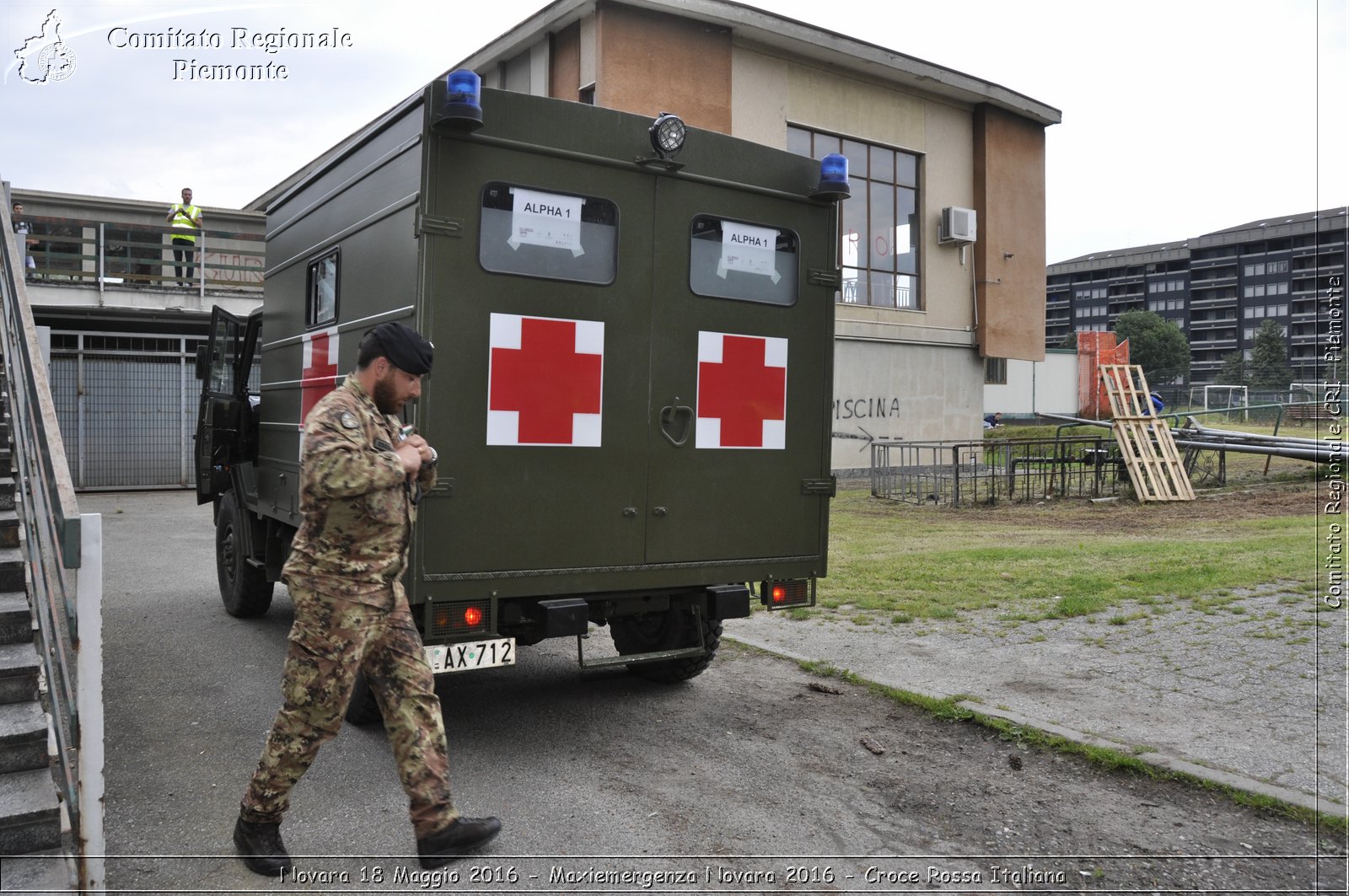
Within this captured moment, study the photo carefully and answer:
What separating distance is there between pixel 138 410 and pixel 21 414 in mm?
17209

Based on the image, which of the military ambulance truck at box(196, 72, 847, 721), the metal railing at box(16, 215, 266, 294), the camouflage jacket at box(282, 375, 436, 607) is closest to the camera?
the camouflage jacket at box(282, 375, 436, 607)

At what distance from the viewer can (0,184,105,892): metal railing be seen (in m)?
2.98

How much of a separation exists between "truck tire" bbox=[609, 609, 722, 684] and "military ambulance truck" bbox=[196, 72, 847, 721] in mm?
16

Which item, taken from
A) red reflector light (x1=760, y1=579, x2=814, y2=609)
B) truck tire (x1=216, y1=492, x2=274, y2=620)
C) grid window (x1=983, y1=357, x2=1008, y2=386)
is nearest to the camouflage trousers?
red reflector light (x1=760, y1=579, x2=814, y2=609)

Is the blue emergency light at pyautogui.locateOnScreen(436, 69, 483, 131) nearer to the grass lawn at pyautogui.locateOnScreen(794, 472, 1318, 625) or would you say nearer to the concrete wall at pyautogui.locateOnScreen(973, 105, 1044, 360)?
the grass lawn at pyautogui.locateOnScreen(794, 472, 1318, 625)

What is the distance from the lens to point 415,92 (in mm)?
4523

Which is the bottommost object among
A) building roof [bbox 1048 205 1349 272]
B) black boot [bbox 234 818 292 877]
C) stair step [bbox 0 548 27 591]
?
black boot [bbox 234 818 292 877]

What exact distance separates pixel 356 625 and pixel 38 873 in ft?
3.92

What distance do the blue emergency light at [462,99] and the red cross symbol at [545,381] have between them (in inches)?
34.8

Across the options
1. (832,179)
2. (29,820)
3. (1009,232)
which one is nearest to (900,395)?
(1009,232)

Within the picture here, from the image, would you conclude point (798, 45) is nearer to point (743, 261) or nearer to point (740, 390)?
point (743, 261)

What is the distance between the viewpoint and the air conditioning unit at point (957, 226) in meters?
24.9

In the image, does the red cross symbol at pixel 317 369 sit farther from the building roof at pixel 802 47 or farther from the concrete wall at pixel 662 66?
the concrete wall at pixel 662 66

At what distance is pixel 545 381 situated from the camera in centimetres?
475
